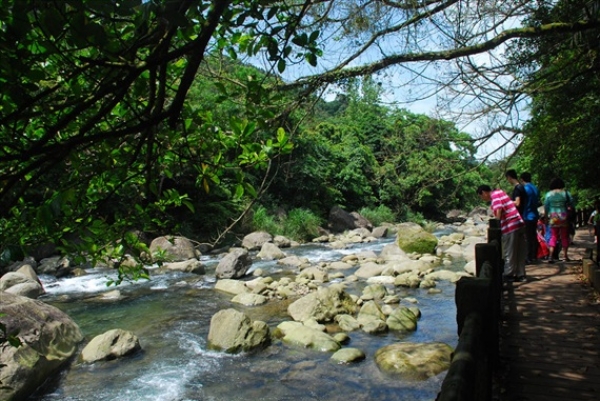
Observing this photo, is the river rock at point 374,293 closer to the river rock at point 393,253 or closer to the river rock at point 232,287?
the river rock at point 232,287

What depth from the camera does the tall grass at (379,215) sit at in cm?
3284

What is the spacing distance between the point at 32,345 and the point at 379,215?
28.3 metres

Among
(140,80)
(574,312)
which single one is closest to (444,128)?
(574,312)

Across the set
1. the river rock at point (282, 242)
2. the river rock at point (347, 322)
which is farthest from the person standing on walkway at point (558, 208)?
the river rock at point (282, 242)

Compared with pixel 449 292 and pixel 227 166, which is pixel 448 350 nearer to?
pixel 449 292

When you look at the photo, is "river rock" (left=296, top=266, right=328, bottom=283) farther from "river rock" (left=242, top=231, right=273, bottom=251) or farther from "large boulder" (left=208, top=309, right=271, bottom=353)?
"river rock" (left=242, top=231, right=273, bottom=251)

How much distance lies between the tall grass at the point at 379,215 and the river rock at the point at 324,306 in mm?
22896

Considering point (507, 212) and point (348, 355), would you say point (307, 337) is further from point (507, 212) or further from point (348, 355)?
point (507, 212)

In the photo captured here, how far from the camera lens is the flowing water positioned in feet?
21.4

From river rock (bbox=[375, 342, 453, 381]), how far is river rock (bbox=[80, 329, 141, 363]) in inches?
158

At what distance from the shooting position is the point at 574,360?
4.37 metres

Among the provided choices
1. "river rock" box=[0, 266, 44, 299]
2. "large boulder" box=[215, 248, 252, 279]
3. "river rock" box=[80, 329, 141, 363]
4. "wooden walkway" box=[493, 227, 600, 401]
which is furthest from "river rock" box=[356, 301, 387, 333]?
"river rock" box=[0, 266, 44, 299]

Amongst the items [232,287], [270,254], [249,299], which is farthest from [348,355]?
[270,254]

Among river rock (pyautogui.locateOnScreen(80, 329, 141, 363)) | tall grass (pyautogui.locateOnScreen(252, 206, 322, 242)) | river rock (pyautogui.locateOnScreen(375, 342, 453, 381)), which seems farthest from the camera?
tall grass (pyautogui.locateOnScreen(252, 206, 322, 242))
